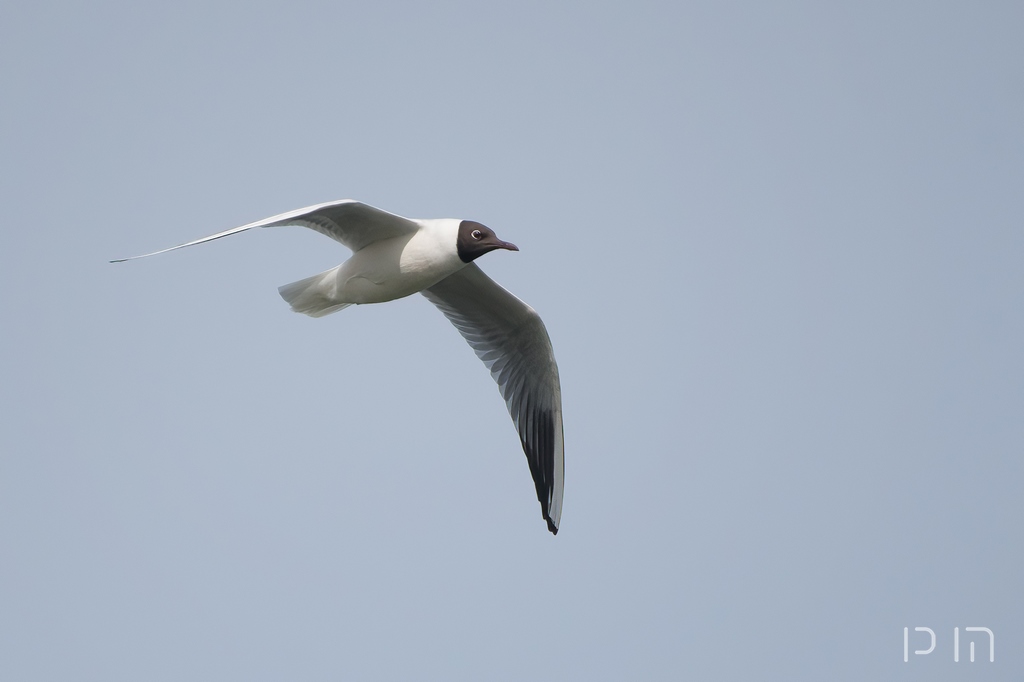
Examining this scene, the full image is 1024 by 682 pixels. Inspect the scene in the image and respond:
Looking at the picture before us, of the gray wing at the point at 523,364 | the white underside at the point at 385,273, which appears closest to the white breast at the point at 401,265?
the white underside at the point at 385,273

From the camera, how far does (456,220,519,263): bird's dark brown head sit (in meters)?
6.16

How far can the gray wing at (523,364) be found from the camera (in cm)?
766

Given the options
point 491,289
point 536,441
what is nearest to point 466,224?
point 491,289

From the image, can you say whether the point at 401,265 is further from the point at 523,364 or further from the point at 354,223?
the point at 523,364

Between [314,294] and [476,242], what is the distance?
1.13m

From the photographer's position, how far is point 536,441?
26.2ft

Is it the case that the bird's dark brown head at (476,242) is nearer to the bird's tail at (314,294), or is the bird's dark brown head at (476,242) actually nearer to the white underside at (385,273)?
the white underside at (385,273)

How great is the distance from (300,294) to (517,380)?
191 centimetres

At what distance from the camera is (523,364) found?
25.8ft

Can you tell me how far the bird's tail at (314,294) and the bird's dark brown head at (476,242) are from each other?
33.3 inches

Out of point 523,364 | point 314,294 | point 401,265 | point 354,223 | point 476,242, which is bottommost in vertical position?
point 523,364

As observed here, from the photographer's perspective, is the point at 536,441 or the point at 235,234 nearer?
the point at 235,234

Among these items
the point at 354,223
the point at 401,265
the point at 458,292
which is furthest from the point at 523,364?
the point at 354,223

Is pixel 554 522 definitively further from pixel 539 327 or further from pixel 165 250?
pixel 165 250
